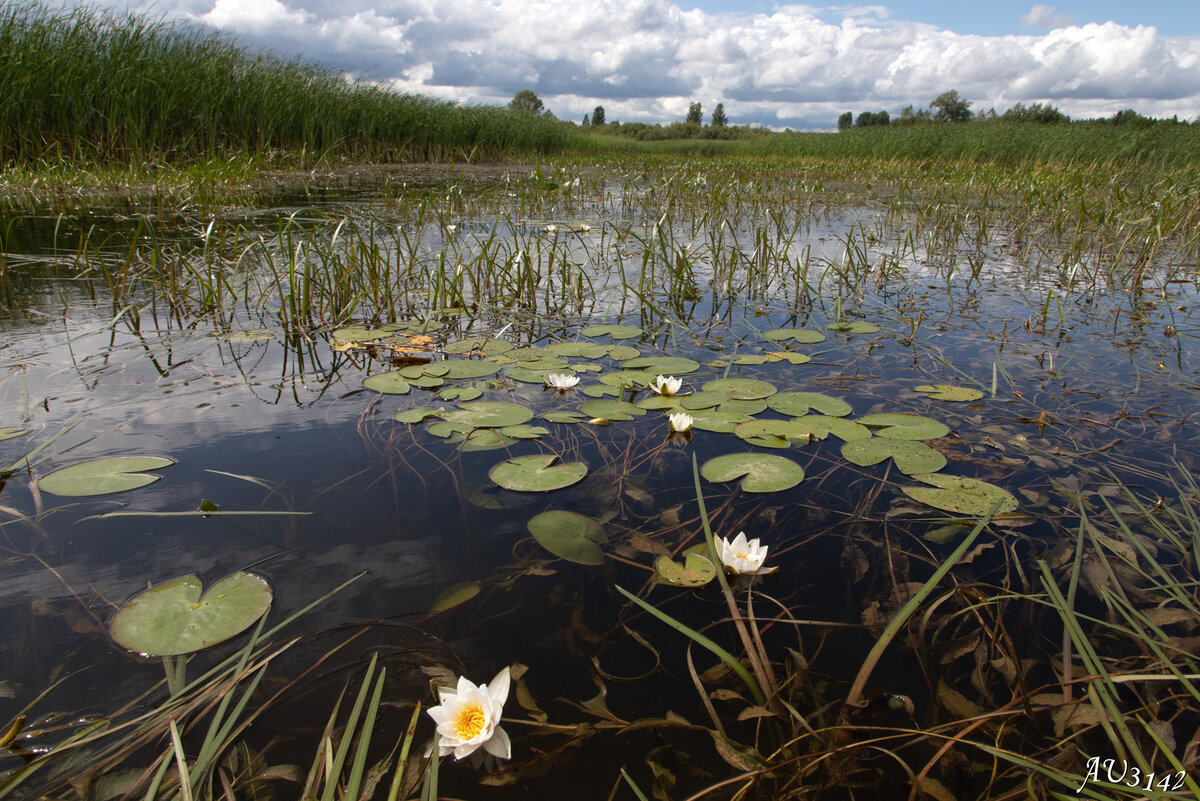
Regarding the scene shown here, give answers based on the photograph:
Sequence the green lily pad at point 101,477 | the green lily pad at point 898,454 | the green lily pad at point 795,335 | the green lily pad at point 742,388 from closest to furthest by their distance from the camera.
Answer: the green lily pad at point 101,477 < the green lily pad at point 898,454 < the green lily pad at point 742,388 < the green lily pad at point 795,335

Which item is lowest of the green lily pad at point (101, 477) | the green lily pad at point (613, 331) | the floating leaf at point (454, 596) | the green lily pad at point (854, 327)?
the floating leaf at point (454, 596)

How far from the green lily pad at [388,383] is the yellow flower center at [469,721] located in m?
1.09

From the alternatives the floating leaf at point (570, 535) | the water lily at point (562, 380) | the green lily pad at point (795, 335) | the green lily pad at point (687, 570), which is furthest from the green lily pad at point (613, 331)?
the green lily pad at point (687, 570)

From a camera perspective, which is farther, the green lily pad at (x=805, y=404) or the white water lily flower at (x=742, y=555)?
the green lily pad at (x=805, y=404)

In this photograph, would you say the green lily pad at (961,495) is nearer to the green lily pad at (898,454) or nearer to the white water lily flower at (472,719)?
the green lily pad at (898,454)

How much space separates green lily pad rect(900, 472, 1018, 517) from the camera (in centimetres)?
111

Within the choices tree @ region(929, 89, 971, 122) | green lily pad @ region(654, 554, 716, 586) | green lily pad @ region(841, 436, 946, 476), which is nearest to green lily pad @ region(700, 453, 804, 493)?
green lily pad @ region(841, 436, 946, 476)

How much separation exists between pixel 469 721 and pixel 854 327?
2.07 metres

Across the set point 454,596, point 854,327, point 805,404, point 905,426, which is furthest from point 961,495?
point 854,327

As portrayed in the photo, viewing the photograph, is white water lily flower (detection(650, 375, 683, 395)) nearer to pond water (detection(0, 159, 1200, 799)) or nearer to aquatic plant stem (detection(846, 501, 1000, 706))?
pond water (detection(0, 159, 1200, 799))

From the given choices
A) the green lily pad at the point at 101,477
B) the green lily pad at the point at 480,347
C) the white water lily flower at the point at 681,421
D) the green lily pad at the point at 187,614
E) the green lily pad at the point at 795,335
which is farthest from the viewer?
the green lily pad at the point at 795,335

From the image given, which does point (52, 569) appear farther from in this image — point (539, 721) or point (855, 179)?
point (855, 179)

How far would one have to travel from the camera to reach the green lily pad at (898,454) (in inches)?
49.3

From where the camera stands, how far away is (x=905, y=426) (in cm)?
144
